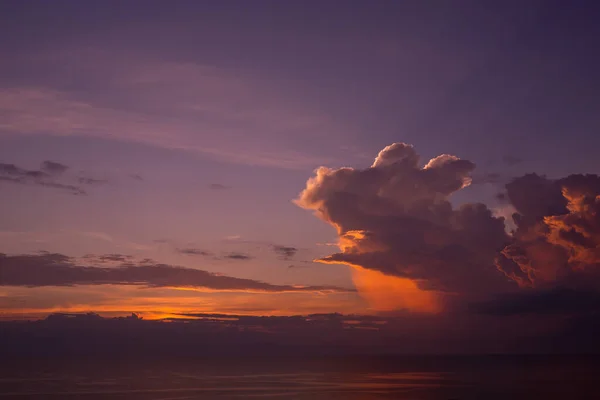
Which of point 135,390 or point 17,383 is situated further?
point 17,383

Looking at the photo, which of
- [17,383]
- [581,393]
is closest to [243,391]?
[17,383]

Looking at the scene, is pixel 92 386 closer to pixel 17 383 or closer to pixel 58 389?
pixel 58 389

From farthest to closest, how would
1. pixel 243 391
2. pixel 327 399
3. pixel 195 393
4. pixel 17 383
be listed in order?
pixel 17 383 → pixel 243 391 → pixel 195 393 → pixel 327 399

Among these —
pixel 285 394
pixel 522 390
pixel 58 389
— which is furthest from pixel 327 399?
pixel 58 389

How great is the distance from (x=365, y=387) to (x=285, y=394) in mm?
24489

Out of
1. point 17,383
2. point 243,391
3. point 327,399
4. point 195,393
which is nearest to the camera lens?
point 327,399

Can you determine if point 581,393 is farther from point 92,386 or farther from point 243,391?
point 92,386

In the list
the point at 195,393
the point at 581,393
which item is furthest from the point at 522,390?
the point at 195,393

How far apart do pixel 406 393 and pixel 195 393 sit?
38433 mm

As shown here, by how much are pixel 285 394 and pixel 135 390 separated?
2720 cm

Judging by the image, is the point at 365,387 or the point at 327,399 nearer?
the point at 327,399

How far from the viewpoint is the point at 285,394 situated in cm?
10188

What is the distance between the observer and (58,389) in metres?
105

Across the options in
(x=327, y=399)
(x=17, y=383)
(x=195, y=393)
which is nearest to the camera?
(x=327, y=399)
